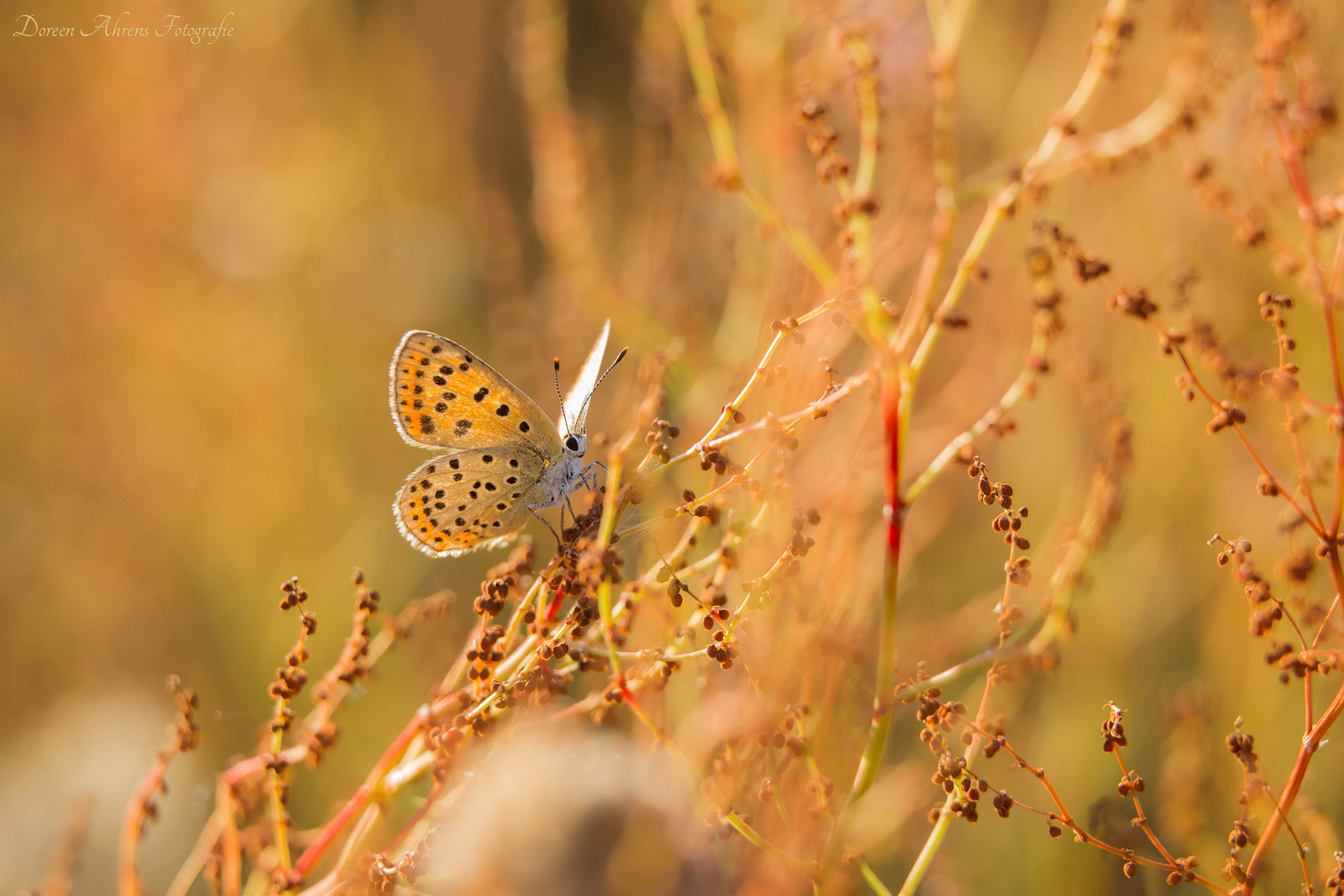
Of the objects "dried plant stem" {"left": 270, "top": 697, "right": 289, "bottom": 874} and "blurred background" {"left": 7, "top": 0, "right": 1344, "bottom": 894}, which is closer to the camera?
"dried plant stem" {"left": 270, "top": 697, "right": 289, "bottom": 874}

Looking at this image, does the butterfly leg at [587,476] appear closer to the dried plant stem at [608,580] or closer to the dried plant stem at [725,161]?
the dried plant stem at [725,161]

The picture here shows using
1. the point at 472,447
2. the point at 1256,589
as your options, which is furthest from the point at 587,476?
the point at 1256,589

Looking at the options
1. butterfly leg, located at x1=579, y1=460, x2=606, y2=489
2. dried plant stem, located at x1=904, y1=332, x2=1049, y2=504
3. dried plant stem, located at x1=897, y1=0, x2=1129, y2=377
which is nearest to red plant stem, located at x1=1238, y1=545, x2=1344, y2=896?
dried plant stem, located at x1=904, y1=332, x2=1049, y2=504

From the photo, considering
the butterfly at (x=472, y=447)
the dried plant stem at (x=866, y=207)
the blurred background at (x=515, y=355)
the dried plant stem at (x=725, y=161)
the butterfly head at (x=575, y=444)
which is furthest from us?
the blurred background at (x=515, y=355)

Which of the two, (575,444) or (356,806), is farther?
(575,444)

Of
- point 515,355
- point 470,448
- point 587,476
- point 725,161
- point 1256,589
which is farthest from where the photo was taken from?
point 515,355

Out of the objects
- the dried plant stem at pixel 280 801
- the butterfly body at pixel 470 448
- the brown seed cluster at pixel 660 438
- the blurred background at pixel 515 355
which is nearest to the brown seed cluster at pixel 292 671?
the dried plant stem at pixel 280 801

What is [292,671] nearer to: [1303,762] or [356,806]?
[356,806]

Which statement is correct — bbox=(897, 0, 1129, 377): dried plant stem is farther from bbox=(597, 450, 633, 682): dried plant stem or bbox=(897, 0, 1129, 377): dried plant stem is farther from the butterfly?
the butterfly

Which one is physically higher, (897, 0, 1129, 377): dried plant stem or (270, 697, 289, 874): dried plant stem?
(897, 0, 1129, 377): dried plant stem
